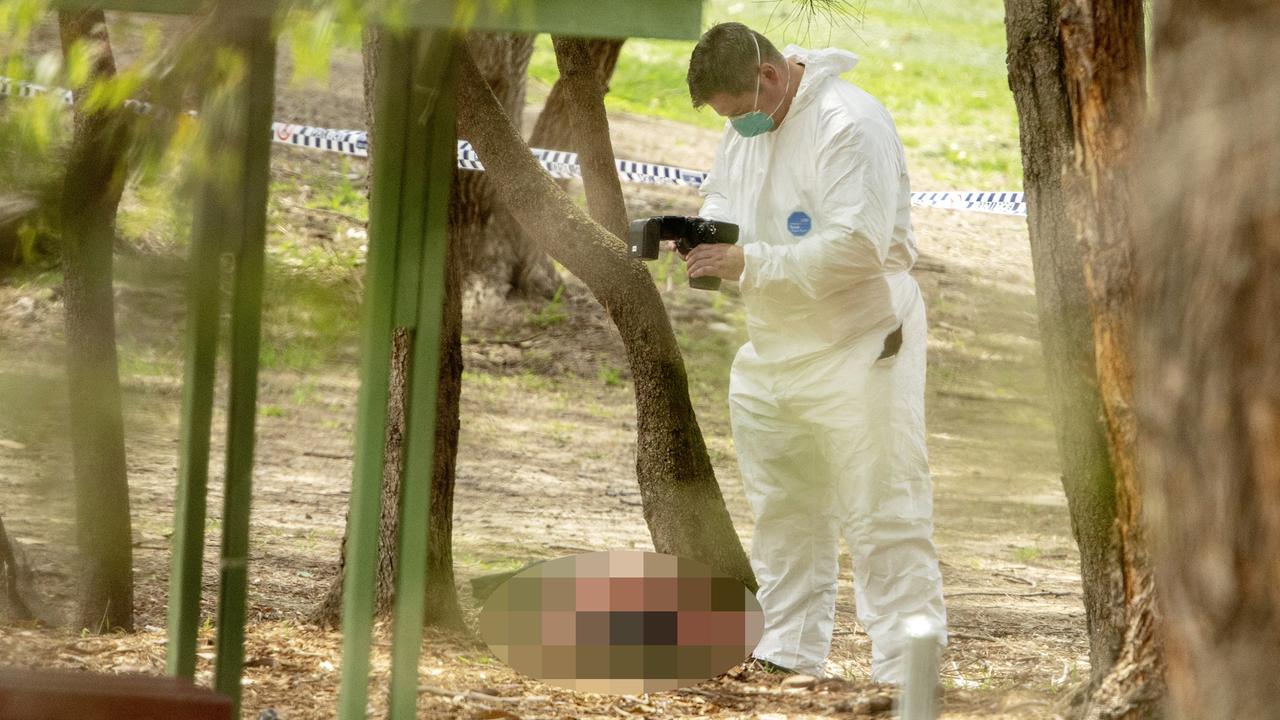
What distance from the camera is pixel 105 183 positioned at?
214 centimetres

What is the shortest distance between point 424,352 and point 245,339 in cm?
33

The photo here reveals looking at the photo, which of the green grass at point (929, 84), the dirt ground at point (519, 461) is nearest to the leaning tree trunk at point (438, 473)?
the dirt ground at point (519, 461)

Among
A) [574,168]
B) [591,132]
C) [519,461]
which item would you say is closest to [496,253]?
[574,168]

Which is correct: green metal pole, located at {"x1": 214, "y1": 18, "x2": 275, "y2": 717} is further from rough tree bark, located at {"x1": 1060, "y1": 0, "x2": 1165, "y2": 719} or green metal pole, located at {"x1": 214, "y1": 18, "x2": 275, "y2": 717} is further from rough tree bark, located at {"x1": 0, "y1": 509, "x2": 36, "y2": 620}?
rough tree bark, located at {"x1": 0, "y1": 509, "x2": 36, "y2": 620}

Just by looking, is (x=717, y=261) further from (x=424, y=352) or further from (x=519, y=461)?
(x=519, y=461)

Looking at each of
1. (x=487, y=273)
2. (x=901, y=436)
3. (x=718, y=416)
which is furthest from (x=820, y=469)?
(x=487, y=273)

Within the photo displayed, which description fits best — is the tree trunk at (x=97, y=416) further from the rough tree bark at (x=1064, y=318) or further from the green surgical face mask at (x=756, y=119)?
the rough tree bark at (x=1064, y=318)

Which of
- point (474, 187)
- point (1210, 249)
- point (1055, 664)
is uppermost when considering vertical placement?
point (474, 187)

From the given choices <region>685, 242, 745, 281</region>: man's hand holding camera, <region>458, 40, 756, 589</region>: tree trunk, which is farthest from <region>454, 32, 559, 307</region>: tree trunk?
<region>685, 242, 745, 281</region>: man's hand holding camera

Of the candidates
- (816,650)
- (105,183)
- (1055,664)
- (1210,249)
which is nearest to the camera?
(1210,249)

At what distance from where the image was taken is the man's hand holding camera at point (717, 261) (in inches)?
166

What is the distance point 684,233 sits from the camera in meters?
4.30

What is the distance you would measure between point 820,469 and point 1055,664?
4.08 feet

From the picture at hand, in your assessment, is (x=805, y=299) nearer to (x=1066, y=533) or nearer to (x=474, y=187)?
(x=1066, y=533)
